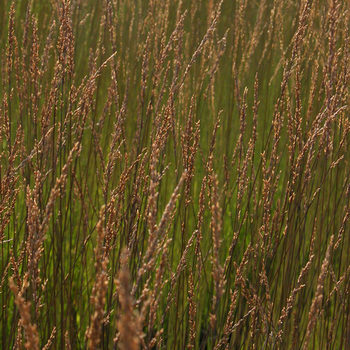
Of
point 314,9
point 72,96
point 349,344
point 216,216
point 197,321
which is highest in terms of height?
point 314,9

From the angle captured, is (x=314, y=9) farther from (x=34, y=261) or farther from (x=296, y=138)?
(x=34, y=261)

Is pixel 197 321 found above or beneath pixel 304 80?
beneath

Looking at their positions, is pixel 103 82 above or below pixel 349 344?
above

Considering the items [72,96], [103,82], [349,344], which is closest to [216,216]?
[72,96]

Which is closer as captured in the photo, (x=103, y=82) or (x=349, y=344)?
(x=349, y=344)

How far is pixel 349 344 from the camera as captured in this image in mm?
1645

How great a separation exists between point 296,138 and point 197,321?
924 mm

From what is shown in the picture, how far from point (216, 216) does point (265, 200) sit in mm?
519

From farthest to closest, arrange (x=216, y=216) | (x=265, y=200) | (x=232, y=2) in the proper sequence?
(x=232, y=2) → (x=265, y=200) → (x=216, y=216)

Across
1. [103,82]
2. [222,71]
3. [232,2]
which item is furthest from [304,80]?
[232,2]

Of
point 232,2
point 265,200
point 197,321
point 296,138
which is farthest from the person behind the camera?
point 232,2

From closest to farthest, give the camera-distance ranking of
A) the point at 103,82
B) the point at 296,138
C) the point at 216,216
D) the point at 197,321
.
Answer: the point at 216,216 < the point at 296,138 < the point at 197,321 < the point at 103,82

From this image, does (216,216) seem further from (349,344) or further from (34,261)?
(349,344)

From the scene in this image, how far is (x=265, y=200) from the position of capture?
142 cm
